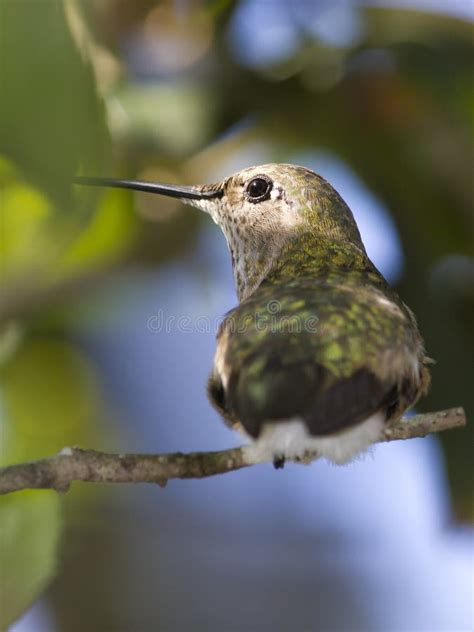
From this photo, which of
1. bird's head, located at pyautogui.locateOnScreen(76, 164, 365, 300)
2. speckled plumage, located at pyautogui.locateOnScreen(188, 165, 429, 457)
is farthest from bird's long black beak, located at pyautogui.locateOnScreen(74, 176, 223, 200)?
speckled plumage, located at pyautogui.locateOnScreen(188, 165, 429, 457)

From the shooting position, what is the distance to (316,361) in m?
1.68

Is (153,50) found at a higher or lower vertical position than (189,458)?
higher

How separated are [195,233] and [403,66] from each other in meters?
0.98

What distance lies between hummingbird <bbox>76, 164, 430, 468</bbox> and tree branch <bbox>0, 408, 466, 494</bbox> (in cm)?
7

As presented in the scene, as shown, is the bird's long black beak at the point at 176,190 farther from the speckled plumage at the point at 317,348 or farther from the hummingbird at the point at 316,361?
the speckled plumage at the point at 317,348

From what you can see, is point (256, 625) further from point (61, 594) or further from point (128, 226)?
point (128, 226)

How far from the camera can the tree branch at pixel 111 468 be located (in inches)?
56.3

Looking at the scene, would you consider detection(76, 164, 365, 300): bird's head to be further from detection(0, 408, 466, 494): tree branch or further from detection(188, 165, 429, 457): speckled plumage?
detection(0, 408, 466, 494): tree branch

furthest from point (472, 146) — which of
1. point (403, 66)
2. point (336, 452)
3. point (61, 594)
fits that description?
point (61, 594)

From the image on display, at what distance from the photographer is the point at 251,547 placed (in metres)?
4.17

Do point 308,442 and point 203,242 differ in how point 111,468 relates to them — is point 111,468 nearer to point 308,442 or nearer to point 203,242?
point 308,442

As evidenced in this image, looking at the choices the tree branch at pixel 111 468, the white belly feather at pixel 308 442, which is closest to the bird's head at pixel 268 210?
the white belly feather at pixel 308 442

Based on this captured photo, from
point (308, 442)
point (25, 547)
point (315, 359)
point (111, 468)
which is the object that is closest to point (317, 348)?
point (315, 359)

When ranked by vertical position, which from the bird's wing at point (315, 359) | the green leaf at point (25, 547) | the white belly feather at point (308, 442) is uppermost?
the bird's wing at point (315, 359)
